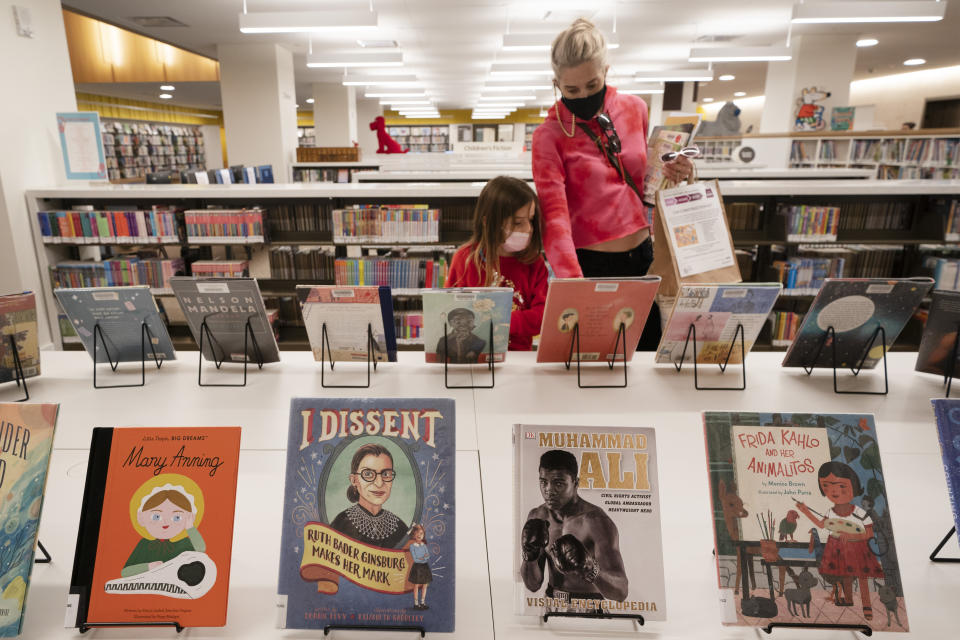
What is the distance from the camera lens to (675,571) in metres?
0.92

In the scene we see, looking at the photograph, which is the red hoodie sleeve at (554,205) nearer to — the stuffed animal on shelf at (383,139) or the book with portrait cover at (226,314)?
the book with portrait cover at (226,314)

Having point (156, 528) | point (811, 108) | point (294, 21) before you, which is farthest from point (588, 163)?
point (811, 108)

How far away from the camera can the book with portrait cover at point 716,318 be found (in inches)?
56.9

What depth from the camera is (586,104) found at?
189cm

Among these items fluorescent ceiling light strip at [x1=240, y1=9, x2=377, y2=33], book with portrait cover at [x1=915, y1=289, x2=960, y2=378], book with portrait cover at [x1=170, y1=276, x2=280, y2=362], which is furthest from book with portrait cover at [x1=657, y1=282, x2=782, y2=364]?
fluorescent ceiling light strip at [x1=240, y1=9, x2=377, y2=33]

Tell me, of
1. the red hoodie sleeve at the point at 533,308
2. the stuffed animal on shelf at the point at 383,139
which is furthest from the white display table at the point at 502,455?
the stuffed animal on shelf at the point at 383,139

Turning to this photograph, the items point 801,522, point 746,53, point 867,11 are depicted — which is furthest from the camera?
point 746,53

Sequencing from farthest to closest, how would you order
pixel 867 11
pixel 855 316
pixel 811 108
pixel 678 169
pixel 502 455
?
pixel 811 108 → pixel 867 11 → pixel 678 169 → pixel 855 316 → pixel 502 455

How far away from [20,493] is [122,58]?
11.1m

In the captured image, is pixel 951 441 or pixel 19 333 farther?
pixel 19 333

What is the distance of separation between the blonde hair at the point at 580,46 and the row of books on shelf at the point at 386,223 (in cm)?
229

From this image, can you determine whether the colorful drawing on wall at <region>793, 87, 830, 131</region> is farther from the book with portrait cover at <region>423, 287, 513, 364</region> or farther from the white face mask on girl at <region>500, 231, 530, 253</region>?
the book with portrait cover at <region>423, 287, 513, 364</region>

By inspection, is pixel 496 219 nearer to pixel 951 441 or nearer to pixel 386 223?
pixel 951 441

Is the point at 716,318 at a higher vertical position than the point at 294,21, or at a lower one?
lower
